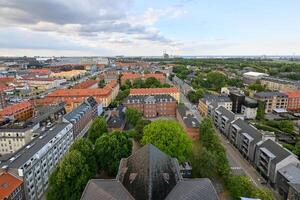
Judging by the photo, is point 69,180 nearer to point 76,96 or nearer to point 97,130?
point 97,130

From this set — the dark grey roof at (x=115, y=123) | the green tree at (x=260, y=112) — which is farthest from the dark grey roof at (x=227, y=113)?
the dark grey roof at (x=115, y=123)

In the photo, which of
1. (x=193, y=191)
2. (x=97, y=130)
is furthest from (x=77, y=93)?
(x=193, y=191)

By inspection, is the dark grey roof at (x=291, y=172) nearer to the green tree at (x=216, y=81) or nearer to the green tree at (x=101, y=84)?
the green tree at (x=216, y=81)

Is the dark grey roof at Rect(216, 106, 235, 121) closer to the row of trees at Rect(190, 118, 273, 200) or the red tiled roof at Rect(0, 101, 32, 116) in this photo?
the row of trees at Rect(190, 118, 273, 200)

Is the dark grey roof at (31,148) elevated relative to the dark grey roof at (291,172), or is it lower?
elevated

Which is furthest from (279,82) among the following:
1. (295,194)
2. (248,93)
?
(295,194)

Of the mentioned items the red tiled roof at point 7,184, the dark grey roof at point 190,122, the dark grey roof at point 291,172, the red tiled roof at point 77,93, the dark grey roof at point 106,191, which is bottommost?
the dark grey roof at point 291,172
